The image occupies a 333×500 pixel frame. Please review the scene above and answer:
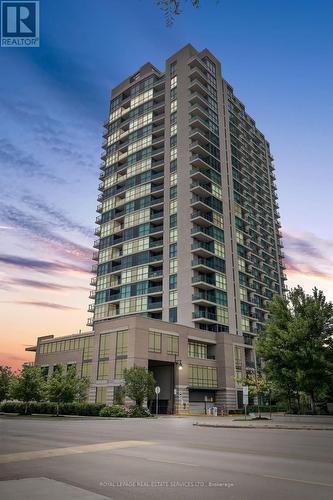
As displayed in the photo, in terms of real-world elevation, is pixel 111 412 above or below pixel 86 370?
below

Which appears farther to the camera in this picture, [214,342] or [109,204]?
[109,204]

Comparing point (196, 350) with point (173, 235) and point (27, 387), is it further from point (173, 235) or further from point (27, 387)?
point (27, 387)

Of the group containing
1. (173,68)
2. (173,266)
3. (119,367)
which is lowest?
(119,367)

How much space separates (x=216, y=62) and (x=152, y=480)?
98.9 m

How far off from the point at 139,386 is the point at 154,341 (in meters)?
12.3

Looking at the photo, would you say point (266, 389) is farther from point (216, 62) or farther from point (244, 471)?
point (216, 62)

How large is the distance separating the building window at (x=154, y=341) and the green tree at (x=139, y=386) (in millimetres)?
10426

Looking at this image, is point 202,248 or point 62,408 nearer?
point 62,408

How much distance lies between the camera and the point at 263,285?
3519 inches

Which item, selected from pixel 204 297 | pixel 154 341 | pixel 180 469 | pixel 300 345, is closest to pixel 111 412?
pixel 154 341

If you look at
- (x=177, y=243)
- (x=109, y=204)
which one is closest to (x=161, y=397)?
(x=177, y=243)

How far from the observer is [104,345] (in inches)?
2421

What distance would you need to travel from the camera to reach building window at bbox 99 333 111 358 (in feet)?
199

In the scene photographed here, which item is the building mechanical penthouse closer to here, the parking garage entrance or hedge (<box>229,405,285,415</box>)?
the parking garage entrance
